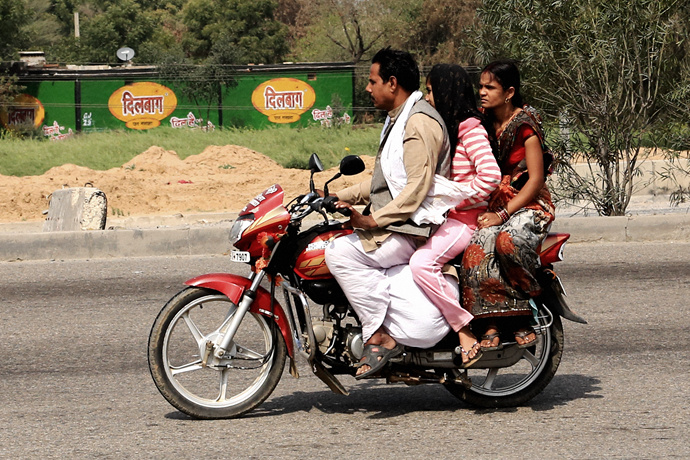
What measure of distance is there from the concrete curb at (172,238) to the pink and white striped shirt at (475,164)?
6200mm

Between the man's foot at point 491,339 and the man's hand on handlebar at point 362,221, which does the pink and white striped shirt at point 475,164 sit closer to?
the man's hand on handlebar at point 362,221

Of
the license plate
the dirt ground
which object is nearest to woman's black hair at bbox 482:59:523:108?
the license plate

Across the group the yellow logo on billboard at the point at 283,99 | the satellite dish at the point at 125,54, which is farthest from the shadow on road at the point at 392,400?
the satellite dish at the point at 125,54

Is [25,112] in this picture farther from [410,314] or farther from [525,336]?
[525,336]

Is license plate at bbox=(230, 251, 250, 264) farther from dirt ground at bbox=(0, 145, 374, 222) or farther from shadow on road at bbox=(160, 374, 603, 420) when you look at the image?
dirt ground at bbox=(0, 145, 374, 222)

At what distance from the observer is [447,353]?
4.84 m

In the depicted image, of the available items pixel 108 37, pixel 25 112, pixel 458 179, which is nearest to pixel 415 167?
pixel 458 179

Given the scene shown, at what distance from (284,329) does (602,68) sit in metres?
8.51

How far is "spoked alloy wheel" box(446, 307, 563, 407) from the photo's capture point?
5.05 metres

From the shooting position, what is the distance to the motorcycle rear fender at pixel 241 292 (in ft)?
15.6

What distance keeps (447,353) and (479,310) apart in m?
0.28

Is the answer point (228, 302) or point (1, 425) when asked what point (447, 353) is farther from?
point (1, 425)

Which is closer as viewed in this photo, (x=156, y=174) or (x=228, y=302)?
(x=228, y=302)

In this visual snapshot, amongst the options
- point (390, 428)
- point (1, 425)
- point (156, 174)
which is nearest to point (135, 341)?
point (1, 425)
